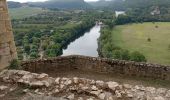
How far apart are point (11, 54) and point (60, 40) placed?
86.7 meters

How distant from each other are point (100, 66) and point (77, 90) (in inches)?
206

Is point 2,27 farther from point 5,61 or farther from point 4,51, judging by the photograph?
point 5,61

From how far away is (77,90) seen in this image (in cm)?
823

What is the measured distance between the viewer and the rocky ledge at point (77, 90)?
25.9 ft

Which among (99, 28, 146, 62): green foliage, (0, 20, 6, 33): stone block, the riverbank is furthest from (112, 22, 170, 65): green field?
(0, 20, 6, 33): stone block

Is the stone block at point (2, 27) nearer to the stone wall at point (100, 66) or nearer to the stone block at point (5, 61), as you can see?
the stone block at point (5, 61)

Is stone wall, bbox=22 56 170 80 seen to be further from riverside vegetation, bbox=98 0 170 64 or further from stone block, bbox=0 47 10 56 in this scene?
riverside vegetation, bbox=98 0 170 64

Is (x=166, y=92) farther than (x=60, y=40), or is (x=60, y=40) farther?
(x=60, y=40)

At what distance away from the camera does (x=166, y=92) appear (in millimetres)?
7980

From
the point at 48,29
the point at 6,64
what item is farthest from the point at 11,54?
the point at 48,29

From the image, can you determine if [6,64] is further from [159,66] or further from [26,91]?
[159,66]

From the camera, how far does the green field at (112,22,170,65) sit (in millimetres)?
76575

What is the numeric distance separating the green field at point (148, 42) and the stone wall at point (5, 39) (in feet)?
186

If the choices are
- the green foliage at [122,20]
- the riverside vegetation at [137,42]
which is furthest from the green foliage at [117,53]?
the green foliage at [122,20]
